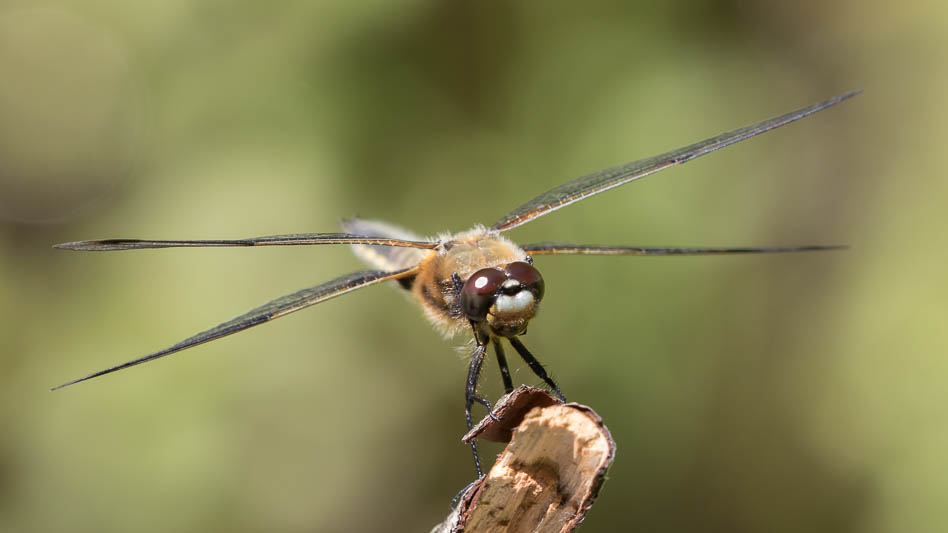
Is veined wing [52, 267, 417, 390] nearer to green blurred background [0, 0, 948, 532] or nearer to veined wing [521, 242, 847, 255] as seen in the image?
veined wing [521, 242, 847, 255]

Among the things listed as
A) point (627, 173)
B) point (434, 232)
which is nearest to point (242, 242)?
point (627, 173)

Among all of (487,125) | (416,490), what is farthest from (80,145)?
(416,490)

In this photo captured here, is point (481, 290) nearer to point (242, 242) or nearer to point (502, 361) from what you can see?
point (502, 361)

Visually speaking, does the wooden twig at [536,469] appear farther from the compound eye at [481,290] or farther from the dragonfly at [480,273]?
the compound eye at [481,290]

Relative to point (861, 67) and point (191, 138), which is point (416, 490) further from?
point (861, 67)

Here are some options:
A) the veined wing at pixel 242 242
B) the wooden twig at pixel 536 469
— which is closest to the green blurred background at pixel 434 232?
the veined wing at pixel 242 242

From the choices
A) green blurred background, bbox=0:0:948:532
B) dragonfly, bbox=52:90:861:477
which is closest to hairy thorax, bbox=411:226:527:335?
dragonfly, bbox=52:90:861:477
